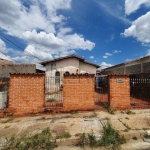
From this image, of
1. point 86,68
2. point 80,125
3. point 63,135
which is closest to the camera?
point 63,135

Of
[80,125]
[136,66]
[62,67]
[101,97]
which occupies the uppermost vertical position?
[62,67]

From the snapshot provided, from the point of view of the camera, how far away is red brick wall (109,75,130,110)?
7585 mm

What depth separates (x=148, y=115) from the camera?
673cm

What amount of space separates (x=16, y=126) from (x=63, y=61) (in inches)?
485

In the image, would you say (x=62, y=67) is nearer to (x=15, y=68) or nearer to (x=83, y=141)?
(x=15, y=68)

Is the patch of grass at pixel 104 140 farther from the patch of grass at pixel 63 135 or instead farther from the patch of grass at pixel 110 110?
the patch of grass at pixel 110 110

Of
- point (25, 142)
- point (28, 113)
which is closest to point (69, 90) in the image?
point (28, 113)

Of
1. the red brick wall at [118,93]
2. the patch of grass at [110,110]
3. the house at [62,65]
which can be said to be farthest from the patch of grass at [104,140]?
the house at [62,65]

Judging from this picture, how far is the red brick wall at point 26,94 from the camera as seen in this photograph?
7.12m

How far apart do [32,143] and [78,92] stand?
3560 millimetres

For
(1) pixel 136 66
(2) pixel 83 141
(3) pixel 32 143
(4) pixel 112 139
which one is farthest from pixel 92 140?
(1) pixel 136 66

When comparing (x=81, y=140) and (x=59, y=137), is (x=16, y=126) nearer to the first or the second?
(x=59, y=137)

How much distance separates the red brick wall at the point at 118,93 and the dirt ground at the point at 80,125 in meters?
0.51

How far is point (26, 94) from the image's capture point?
282 inches
